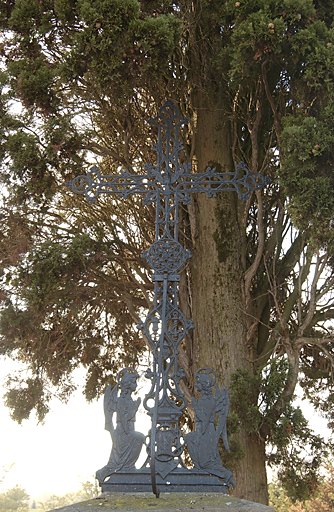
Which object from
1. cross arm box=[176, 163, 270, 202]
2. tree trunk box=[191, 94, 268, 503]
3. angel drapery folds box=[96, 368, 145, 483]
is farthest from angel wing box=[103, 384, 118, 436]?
tree trunk box=[191, 94, 268, 503]

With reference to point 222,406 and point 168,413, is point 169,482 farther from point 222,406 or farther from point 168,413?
point 222,406

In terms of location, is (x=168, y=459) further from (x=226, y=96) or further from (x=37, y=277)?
(x=226, y=96)

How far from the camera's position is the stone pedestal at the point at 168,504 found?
10.9 ft

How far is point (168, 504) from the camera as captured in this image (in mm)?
3426

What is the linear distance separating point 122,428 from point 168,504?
0.57 metres

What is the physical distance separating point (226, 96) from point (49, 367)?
13.7 ft

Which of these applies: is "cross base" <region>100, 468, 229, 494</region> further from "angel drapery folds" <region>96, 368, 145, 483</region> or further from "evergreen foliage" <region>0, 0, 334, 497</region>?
"evergreen foliage" <region>0, 0, 334, 497</region>

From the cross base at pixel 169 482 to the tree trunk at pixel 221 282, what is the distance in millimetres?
3107

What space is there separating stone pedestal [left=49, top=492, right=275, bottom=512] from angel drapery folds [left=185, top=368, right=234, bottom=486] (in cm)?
17

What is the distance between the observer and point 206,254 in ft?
25.6

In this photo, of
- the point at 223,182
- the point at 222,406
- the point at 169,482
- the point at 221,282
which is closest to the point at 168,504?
the point at 169,482

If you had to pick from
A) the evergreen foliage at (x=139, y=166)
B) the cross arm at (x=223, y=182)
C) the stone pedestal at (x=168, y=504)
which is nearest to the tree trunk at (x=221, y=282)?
the evergreen foliage at (x=139, y=166)

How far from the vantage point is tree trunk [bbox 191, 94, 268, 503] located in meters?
6.96

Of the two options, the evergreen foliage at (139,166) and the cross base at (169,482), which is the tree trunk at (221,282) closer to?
the evergreen foliage at (139,166)
